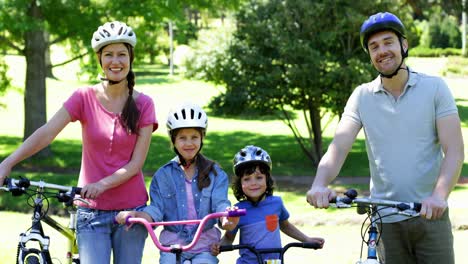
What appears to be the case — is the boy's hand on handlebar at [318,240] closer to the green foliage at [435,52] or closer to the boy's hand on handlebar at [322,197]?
the boy's hand on handlebar at [322,197]

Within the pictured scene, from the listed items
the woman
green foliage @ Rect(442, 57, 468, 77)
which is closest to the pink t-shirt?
the woman

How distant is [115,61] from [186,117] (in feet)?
1.88

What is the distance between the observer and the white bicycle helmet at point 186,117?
5.39 m

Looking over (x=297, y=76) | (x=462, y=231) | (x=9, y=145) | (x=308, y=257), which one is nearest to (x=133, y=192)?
(x=308, y=257)

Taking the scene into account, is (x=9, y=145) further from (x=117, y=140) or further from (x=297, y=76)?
(x=117, y=140)

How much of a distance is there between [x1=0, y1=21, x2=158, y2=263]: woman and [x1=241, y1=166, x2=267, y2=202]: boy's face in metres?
0.70

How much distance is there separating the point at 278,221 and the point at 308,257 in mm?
4575

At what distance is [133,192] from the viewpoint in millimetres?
5316

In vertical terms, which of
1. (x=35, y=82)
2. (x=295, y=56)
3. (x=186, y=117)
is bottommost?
(x=186, y=117)

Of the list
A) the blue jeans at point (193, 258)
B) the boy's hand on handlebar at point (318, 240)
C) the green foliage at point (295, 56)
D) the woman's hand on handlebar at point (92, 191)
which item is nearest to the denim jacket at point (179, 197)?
the blue jeans at point (193, 258)

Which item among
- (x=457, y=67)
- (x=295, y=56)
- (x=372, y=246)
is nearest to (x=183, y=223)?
(x=372, y=246)

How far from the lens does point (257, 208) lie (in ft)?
18.3

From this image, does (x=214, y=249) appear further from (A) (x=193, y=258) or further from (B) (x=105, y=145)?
(B) (x=105, y=145)

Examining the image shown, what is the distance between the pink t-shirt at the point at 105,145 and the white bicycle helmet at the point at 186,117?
0.15 metres
